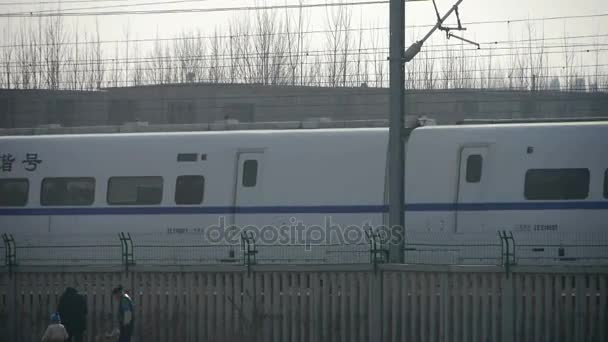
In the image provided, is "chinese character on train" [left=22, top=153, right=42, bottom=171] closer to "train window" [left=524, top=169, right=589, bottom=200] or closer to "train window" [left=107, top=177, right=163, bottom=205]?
"train window" [left=107, top=177, right=163, bottom=205]

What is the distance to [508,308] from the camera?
50.1 ft

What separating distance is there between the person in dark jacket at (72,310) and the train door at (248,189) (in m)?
4.41

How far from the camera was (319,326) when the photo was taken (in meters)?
16.4

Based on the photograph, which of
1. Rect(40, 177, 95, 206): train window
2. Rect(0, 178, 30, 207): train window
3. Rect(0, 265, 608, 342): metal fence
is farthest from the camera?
Rect(0, 178, 30, 207): train window

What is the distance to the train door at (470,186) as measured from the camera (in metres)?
18.9

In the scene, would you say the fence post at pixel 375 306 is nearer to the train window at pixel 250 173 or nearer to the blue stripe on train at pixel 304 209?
the blue stripe on train at pixel 304 209

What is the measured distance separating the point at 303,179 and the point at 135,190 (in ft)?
12.4

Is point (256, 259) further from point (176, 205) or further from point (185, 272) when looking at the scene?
point (176, 205)

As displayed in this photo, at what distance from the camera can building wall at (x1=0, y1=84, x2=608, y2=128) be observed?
40.3 m

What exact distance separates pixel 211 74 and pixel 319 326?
34.4 meters

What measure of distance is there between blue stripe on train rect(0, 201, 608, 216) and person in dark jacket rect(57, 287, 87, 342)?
4.37 meters

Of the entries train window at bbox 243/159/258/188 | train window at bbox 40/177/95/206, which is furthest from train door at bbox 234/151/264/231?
train window at bbox 40/177/95/206

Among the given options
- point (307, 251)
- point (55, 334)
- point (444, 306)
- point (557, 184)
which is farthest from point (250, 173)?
point (55, 334)

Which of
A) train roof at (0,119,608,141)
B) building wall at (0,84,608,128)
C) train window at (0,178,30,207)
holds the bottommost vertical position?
train window at (0,178,30,207)
